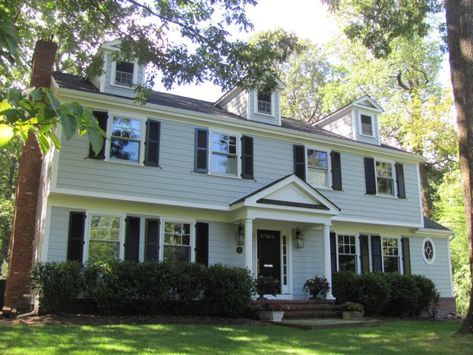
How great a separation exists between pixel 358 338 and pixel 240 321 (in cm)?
300

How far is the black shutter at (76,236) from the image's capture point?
12.1 metres

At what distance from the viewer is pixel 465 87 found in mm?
9383

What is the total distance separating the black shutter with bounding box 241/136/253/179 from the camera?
585 inches

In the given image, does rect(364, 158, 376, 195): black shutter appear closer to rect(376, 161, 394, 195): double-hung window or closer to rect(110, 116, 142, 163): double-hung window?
rect(376, 161, 394, 195): double-hung window

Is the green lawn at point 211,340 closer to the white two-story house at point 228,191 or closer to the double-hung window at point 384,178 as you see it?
the white two-story house at point 228,191

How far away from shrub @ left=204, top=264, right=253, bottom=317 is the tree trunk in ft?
16.8

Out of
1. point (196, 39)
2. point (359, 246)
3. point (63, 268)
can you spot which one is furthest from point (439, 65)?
point (63, 268)

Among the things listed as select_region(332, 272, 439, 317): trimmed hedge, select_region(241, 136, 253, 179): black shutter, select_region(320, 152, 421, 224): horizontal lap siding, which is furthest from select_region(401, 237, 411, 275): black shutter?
select_region(241, 136, 253, 179): black shutter

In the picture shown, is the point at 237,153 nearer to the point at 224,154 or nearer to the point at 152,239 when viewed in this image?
the point at 224,154

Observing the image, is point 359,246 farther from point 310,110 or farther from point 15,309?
point 310,110

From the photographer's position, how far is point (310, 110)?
1390 inches

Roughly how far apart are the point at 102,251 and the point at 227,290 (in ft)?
11.4

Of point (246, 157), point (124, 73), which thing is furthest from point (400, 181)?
point (124, 73)

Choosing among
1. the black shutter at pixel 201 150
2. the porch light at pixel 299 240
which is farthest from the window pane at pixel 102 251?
the porch light at pixel 299 240
